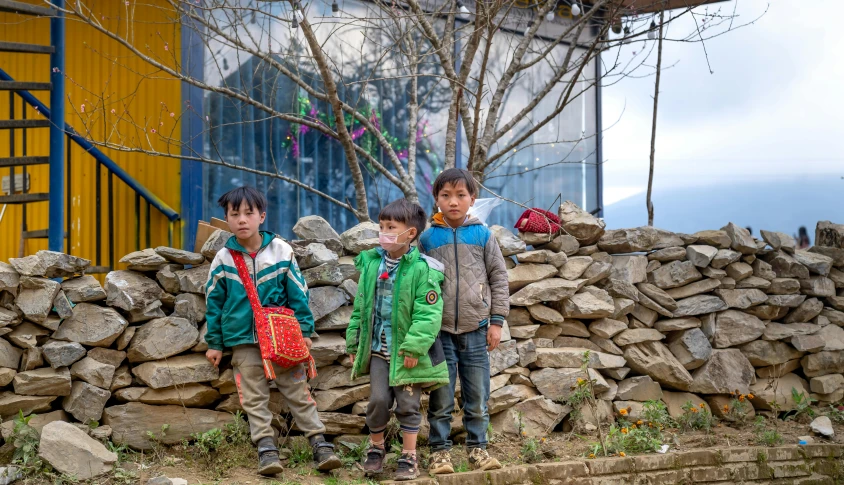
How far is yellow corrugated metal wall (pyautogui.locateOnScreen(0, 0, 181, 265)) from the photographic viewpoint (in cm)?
606

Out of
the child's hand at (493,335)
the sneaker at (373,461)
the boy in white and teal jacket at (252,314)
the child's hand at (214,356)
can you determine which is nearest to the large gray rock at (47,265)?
the boy in white and teal jacket at (252,314)

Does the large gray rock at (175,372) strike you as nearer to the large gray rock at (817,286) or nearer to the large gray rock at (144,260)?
the large gray rock at (144,260)

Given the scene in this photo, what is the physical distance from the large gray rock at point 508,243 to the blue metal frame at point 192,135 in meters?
2.34

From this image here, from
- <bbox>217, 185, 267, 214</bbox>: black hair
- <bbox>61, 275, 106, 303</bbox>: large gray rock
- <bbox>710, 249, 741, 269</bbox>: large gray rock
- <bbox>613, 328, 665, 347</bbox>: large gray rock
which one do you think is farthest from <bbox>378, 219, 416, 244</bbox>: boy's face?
<bbox>710, 249, 741, 269</bbox>: large gray rock

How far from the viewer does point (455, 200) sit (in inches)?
156

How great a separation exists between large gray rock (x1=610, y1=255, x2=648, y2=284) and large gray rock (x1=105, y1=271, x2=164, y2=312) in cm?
284

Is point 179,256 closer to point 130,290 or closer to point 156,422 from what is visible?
point 130,290

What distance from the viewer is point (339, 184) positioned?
6.53 metres

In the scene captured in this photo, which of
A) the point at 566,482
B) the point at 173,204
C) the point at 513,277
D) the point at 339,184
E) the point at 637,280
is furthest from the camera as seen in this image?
the point at 339,184

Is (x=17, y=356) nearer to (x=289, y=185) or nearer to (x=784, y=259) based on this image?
(x=289, y=185)

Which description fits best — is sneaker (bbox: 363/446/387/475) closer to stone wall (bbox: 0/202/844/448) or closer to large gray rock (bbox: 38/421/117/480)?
stone wall (bbox: 0/202/844/448)

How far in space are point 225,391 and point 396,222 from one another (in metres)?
1.33

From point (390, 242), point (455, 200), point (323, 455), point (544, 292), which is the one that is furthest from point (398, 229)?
point (544, 292)

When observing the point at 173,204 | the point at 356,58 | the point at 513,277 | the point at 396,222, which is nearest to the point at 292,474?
the point at 396,222
